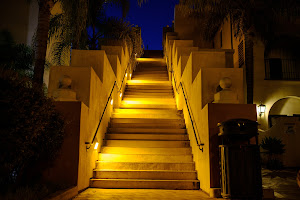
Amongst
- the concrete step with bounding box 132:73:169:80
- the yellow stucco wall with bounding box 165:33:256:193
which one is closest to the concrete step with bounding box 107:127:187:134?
the yellow stucco wall with bounding box 165:33:256:193

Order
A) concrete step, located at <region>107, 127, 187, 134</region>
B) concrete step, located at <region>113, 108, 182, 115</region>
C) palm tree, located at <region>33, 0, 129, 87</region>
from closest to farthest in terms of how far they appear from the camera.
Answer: palm tree, located at <region>33, 0, 129, 87</region> → concrete step, located at <region>107, 127, 187, 134</region> → concrete step, located at <region>113, 108, 182, 115</region>

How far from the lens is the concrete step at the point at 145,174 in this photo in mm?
6379

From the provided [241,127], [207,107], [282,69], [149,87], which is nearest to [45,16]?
[207,107]

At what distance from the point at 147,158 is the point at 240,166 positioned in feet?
9.25

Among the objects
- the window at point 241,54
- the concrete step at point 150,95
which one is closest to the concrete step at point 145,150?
the concrete step at point 150,95

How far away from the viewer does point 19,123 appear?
11.8 feet

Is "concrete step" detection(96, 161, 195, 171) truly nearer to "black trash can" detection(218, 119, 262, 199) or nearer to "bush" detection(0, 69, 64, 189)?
"black trash can" detection(218, 119, 262, 199)

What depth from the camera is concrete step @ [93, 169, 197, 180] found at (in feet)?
20.9

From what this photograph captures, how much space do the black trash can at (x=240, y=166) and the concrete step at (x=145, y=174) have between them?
5.79ft

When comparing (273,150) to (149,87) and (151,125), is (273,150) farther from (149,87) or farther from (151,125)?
(149,87)

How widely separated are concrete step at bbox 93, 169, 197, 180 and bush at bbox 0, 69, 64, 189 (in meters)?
2.08

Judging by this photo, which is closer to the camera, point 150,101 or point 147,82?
point 150,101

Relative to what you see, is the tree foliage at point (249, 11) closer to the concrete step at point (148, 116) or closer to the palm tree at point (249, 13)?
the palm tree at point (249, 13)

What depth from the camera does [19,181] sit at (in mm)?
4543
